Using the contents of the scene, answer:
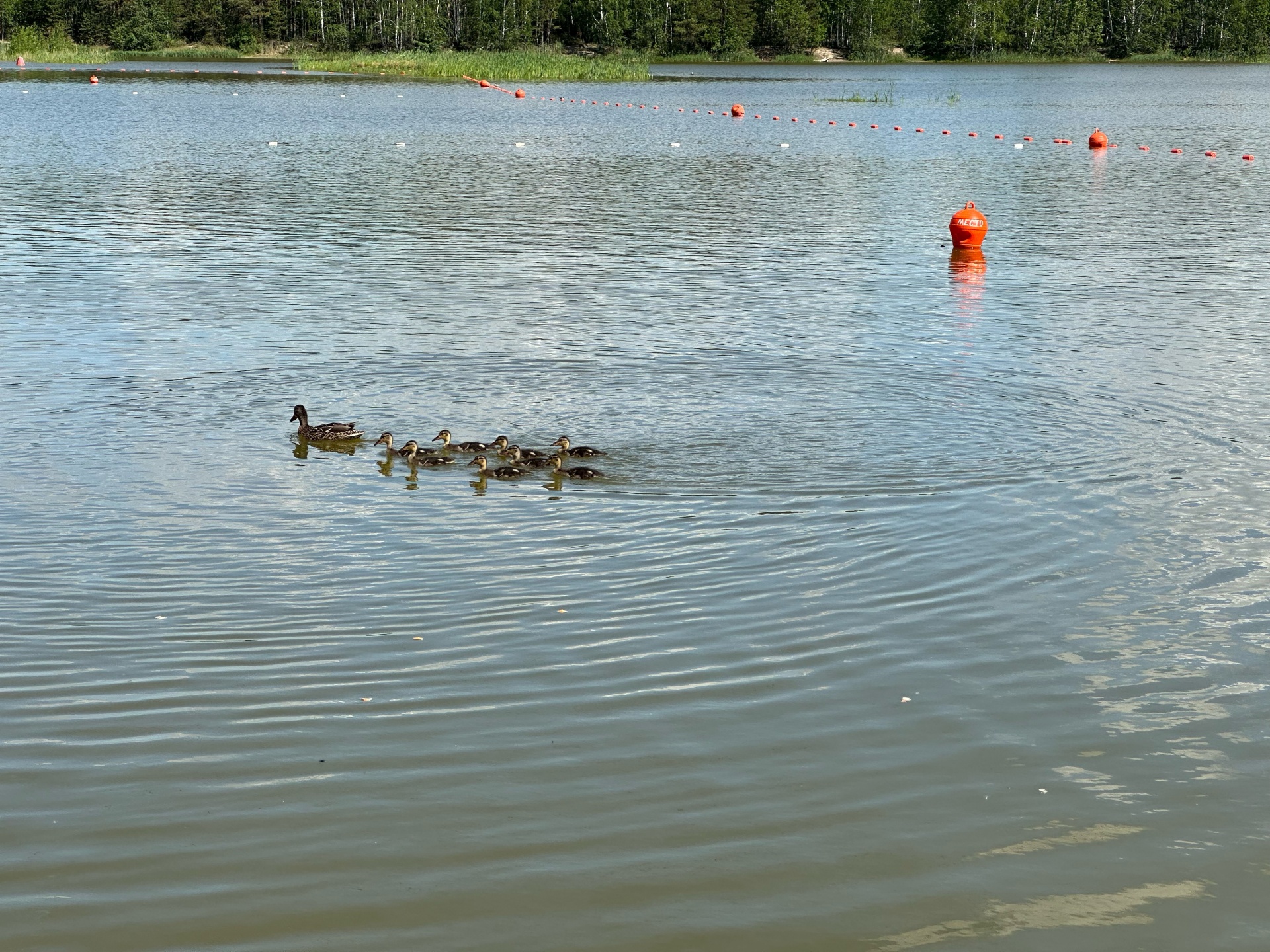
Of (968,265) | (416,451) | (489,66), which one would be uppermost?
(489,66)

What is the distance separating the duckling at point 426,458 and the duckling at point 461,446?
21cm

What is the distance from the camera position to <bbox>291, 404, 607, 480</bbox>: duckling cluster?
11.2 meters

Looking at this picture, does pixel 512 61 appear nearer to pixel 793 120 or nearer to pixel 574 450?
pixel 793 120

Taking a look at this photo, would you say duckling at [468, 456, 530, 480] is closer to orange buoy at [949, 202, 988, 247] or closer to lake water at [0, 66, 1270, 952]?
lake water at [0, 66, 1270, 952]

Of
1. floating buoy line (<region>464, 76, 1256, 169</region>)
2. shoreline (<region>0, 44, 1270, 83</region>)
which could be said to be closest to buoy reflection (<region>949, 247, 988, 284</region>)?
floating buoy line (<region>464, 76, 1256, 169</region>)

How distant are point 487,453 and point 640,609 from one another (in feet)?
12.9

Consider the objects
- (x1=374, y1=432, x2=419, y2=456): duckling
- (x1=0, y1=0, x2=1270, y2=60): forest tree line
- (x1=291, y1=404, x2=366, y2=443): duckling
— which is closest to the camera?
(x1=374, y1=432, x2=419, y2=456): duckling

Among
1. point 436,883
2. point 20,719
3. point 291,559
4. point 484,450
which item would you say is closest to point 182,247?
point 484,450

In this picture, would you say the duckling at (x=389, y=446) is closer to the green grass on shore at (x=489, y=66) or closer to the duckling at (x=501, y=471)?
the duckling at (x=501, y=471)

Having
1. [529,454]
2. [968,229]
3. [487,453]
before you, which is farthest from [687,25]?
[529,454]

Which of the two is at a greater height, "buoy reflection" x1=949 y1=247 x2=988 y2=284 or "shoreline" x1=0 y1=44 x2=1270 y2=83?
"shoreline" x1=0 y1=44 x2=1270 y2=83

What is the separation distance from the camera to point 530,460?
36.9ft

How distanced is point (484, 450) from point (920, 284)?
415 inches

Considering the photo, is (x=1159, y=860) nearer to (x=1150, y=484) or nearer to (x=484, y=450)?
(x=1150, y=484)
